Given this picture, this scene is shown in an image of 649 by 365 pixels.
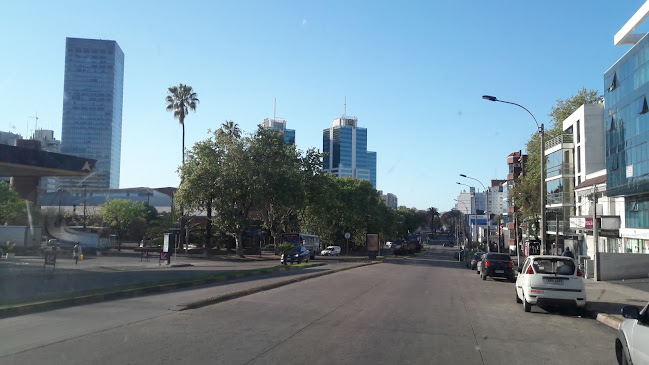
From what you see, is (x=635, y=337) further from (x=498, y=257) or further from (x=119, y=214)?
(x=119, y=214)

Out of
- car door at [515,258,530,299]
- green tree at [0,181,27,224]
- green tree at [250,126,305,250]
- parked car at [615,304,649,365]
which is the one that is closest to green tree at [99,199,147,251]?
green tree at [0,181,27,224]

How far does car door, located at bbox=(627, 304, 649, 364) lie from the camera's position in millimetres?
5906

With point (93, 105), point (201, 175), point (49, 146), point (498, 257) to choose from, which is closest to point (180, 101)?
point (201, 175)

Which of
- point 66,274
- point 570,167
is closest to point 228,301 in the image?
point 66,274

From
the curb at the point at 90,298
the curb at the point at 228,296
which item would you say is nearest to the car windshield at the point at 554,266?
the curb at the point at 228,296

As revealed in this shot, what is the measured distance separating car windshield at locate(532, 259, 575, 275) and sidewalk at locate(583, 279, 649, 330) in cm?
134

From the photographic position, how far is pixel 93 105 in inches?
7313

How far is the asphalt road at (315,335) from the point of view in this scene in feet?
26.5

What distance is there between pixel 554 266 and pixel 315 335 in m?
8.48

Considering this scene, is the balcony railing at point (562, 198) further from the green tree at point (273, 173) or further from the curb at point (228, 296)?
the curb at point (228, 296)

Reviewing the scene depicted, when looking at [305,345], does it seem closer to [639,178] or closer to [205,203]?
[639,178]

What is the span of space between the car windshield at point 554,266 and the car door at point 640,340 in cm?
813

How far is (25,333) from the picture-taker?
9.64 m

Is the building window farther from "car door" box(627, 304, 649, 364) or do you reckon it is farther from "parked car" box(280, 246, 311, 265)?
"car door" box(627, 304, 649, 364)
